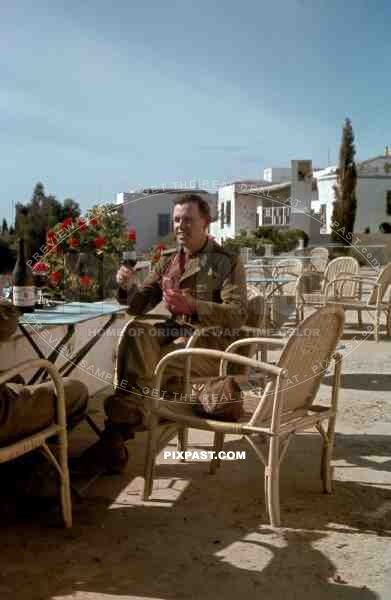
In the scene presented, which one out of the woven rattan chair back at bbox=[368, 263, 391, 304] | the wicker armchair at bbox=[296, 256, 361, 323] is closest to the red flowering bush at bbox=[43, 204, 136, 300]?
the woven rattan chair back at bbox=[368, 263, 391, 304]

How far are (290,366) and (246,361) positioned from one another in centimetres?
18

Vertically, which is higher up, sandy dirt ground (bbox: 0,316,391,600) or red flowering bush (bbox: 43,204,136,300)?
red flowering bush (bbox: 43,204,136,300)

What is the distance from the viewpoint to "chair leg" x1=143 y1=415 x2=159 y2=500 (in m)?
2.64

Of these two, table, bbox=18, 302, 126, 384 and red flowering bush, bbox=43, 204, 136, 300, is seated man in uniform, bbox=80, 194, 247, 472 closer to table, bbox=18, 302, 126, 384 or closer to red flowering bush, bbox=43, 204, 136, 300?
table, bbox=18, 302, 126, 384

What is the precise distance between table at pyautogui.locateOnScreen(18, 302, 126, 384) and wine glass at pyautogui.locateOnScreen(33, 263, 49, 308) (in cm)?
8

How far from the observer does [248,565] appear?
2.11m

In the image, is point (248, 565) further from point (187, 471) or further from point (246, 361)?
point (187, 471)

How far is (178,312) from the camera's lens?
3.21 metres

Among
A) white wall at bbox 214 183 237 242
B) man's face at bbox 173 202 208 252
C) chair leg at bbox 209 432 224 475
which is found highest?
white wall at bbox 214 183 237 242

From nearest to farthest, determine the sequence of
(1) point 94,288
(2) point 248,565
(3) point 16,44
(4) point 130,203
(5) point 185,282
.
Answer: (2) point 248,565 → (5) point 185,282 → (1) point 94,288 → (4) point 130,203 → (3) point 16,44

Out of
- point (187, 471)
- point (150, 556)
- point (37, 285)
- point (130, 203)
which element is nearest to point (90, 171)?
point (130, 203)

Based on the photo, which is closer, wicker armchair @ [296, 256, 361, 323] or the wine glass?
the wine glass

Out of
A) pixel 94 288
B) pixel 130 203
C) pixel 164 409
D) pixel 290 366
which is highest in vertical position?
pixel 130 203

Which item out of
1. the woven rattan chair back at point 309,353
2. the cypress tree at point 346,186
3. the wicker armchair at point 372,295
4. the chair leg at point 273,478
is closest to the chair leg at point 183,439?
the woven rattan chair back at point 309,353
